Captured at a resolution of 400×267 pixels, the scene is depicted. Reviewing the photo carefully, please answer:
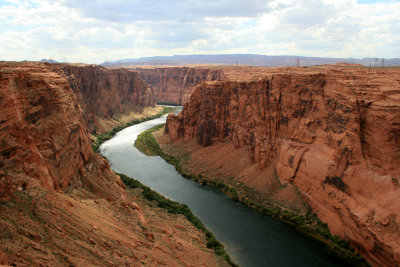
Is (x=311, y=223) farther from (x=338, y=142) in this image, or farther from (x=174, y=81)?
(x=174, y=81)

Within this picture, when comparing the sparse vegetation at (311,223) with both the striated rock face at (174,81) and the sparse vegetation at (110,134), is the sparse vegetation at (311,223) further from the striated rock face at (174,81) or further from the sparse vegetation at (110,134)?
the striated rock face at (174,81)

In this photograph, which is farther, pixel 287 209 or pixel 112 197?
pixel 287 209

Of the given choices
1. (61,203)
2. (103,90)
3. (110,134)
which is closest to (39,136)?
(61,203)

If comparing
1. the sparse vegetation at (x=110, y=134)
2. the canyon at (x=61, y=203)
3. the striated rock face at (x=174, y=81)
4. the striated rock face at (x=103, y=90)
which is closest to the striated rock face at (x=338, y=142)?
the canyon at (x=61, y=203)

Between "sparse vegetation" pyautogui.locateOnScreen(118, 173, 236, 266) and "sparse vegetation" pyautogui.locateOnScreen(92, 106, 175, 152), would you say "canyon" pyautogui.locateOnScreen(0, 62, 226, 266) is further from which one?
"sparse vegetation" pyautogui.locateOnScreen(92, 106, 175, 152)

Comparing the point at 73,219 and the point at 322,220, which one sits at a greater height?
the point at 73,219

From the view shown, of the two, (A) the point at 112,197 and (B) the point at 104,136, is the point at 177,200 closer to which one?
(A) the point at 112,197

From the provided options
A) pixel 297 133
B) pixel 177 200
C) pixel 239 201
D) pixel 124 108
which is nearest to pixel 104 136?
pixel 124 108
